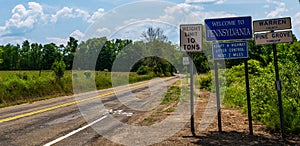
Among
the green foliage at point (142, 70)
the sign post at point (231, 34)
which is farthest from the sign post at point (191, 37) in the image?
the green foliage at point (142, 70)

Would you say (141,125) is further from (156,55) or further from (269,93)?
(156,55)

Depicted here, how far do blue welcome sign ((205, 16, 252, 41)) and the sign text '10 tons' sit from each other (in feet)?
0.94

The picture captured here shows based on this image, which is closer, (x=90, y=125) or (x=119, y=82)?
(x=90, y=125)

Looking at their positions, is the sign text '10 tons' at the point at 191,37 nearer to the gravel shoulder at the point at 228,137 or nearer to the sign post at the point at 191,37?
the sign post at the point at 191,37

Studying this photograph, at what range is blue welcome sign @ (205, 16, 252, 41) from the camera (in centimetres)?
791

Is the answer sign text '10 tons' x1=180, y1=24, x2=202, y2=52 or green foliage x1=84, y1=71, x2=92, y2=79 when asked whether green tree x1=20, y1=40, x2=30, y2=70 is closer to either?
green foliage x1=84, y1=71, x2=92, y2=79

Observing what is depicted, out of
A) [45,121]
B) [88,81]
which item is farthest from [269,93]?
[88,81]

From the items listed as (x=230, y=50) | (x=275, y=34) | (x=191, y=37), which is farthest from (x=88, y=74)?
(x=275, y=34)

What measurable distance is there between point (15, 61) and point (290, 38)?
92.0m

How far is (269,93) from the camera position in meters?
8.98

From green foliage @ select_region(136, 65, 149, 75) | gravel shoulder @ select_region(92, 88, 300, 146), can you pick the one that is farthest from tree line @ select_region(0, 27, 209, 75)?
gravel shoulder @ select_region(92, 88, 300, 146)

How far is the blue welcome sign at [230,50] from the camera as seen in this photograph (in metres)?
7.97

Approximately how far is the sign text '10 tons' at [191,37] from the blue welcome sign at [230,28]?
0.94 ft

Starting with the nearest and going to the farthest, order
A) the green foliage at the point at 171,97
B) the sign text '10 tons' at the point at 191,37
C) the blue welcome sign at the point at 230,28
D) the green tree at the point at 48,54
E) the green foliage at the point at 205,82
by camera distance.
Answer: the blue welcome sign at the point at 230,28 < the sign text '10 tons' at the point at 191,37 < the green foliage at the point at 171,97 < the green foliage at the point at 205,82 < the green tree at the point at 48,54
